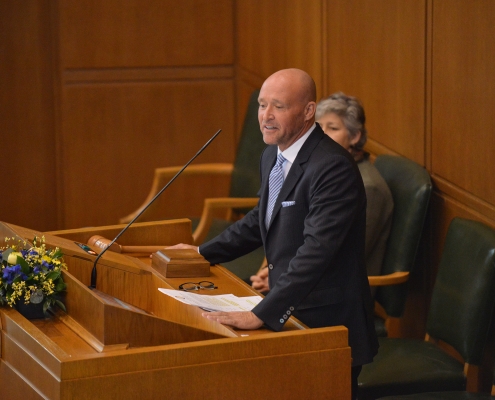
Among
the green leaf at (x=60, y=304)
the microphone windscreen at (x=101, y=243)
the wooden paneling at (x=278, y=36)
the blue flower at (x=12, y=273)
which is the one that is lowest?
the green leaf at (x=60, y=304)

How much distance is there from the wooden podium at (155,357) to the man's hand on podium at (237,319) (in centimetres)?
2

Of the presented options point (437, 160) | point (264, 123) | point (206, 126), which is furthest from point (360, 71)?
point (206, 126)

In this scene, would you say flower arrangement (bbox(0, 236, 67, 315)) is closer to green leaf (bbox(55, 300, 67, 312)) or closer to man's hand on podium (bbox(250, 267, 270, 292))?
green leaf (bbox(55, 300, 67, 312))

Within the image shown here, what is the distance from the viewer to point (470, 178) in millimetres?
3285

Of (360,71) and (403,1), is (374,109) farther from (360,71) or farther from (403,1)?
(403,1)

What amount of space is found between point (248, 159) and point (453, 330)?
2.06m

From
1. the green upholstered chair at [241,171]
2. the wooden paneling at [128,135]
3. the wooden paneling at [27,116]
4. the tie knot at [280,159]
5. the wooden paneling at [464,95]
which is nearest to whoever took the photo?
the tie knot at [280,159]

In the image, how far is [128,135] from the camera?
600 centimetres

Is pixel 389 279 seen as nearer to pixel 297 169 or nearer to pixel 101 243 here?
pixel 297 169

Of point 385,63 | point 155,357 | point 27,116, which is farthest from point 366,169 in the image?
point 27,116

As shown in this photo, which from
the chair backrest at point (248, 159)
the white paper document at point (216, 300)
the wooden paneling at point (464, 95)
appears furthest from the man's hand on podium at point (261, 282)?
the chair backrest at point (248, 159)

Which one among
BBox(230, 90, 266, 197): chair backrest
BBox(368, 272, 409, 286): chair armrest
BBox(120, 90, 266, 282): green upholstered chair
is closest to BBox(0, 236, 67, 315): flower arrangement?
BBox(368, 272, 409, 286): chair armrest

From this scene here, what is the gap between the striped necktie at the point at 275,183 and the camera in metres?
2.65

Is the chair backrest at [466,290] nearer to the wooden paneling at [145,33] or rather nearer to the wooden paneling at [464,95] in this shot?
the wooden paneling at [464,95]
